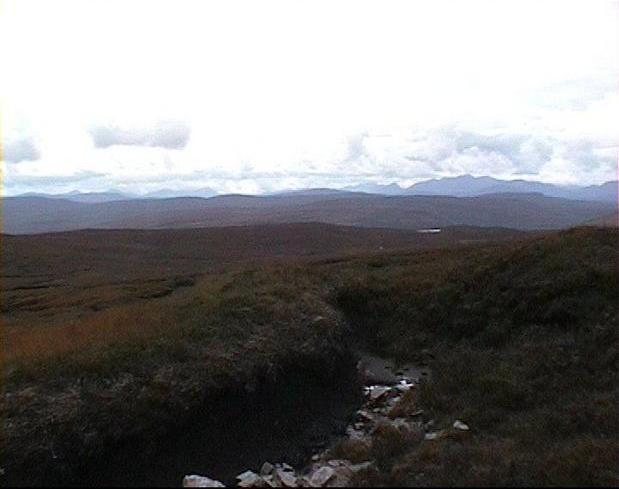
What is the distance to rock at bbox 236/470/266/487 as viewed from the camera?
13734 millimetres

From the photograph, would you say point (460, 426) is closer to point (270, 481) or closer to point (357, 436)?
point (357, 436)

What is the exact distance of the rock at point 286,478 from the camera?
13396 millimetres

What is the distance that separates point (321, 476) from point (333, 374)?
27.6 ft

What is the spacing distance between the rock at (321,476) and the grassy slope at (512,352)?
3.61 ft

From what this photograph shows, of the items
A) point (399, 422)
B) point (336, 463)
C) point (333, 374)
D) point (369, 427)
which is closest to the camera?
point (336, 463)

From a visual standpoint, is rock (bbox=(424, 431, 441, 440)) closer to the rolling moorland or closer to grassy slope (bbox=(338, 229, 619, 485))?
the rolling moorland

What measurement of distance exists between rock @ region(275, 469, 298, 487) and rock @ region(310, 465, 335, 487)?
394 millimetres

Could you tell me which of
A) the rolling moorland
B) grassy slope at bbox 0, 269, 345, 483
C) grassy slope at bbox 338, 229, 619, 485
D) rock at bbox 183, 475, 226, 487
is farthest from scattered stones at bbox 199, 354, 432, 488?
grassy slope at bbox 0, 269, 345, 483

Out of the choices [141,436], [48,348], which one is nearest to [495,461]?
[141,436]

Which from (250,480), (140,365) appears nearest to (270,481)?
(250,480)

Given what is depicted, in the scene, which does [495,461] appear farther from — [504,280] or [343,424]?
[504,280]

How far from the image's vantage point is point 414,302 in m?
27.1

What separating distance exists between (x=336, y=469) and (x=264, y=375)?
5799mm

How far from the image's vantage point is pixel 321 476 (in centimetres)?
1373
